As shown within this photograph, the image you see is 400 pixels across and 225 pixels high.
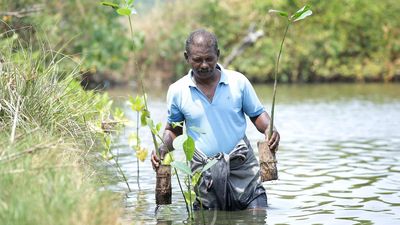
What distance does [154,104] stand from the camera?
24.2 meters

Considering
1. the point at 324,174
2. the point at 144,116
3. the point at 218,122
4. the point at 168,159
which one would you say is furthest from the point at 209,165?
the point at 324,174

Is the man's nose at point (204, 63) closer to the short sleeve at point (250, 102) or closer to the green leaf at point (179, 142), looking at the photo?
the short sleeve at point (250, 102)

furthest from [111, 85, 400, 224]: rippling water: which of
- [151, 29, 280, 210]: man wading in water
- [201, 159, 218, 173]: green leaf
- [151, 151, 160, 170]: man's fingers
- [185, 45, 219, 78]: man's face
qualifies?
[185, 45, 219, 78]: man's face

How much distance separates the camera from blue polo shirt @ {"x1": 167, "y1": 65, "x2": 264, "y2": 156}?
→ 7.48 meters

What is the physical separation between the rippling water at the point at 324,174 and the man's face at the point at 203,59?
4.32ft

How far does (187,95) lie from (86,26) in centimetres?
1605

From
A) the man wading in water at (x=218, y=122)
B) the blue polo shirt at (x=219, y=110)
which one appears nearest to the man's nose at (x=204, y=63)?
the man wading in water at (x=218, y=122)

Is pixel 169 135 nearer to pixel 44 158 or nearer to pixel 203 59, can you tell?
pixel 203 59

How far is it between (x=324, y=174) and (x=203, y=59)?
12.5 feet

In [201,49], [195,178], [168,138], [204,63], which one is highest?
[201,49]

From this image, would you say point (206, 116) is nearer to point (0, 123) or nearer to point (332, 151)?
point (0, 123)

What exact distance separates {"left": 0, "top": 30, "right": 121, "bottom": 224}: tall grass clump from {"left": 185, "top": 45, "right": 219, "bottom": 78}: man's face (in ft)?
3.95

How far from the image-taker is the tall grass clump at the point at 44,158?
4953mm

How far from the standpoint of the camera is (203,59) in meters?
7.29
